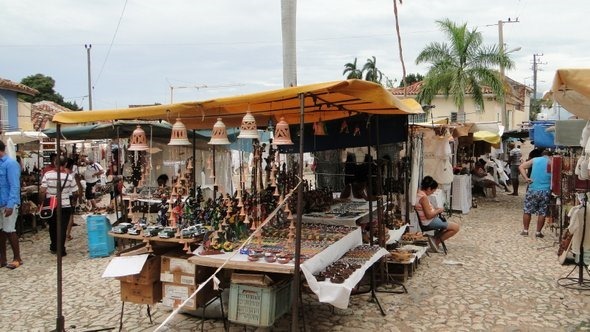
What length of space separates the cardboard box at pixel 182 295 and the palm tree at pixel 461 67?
17.7 meters

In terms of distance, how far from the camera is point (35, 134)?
11.4 metres

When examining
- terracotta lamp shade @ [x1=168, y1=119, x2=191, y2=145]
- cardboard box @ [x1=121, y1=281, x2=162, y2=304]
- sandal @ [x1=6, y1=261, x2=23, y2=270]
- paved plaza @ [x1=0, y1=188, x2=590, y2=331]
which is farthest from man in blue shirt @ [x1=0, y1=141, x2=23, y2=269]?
terracotta lamp shade @ [x1=168, y1=119, x2=191, y2=145]

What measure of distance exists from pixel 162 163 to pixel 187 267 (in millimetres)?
7854

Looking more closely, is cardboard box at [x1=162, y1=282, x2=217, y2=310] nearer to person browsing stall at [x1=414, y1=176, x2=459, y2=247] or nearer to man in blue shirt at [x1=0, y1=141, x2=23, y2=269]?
man in blue shirt at [x1=0, y1=141, x2=23, y2=269]

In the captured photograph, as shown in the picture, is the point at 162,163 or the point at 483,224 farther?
the point at 162,163

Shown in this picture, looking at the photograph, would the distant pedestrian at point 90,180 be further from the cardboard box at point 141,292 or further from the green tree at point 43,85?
the green tree at point 43,85

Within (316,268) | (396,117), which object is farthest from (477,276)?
(316,268)

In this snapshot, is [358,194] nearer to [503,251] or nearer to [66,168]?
→ [503,251]

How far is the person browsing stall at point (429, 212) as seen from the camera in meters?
7.71

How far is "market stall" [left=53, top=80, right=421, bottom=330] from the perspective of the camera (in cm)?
372

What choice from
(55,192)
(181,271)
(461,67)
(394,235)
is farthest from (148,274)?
(461,67)

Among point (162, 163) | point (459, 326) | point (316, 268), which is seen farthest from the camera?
point (162, 163)

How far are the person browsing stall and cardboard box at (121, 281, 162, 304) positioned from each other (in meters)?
4.65

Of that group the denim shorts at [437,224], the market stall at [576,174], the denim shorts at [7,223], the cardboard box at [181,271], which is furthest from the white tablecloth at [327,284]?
the denim shorts at [7,223]
